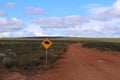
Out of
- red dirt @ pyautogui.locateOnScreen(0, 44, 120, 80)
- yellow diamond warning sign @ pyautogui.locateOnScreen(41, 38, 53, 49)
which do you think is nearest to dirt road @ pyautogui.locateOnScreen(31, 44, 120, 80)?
red dirt @ pyautogui.locateOnScreen(0, 44, 120, 80)

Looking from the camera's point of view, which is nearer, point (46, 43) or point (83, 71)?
point (83, 71)

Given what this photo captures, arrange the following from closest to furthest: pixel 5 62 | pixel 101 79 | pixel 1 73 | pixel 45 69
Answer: pixel 101 79 → pixel 1 73 → pixel 45 69 → pixel 5 62

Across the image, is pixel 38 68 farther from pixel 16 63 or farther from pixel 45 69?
pixel 16 63

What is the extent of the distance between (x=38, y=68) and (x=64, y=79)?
6582mm

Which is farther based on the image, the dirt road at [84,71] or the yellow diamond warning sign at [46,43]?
the yellow diamond warning sign at [46,43]

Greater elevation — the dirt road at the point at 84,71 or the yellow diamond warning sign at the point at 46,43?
the yellow diamond warning sign at the point at 46,43


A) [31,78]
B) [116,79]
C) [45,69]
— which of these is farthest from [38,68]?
[116,79]

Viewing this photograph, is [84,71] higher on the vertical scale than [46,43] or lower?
lower

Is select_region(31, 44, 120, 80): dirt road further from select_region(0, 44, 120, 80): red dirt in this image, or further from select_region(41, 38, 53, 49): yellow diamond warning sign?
select_region(41, 38, 53, 49): yellow diamond warning sign

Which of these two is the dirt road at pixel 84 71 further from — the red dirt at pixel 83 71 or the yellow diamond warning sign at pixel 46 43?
the yellow diamond warning sign at pixel 46 43

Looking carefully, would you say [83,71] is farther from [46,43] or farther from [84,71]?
[46,43]

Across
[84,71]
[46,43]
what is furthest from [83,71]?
[46,43]

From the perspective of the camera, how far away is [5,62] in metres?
24.5

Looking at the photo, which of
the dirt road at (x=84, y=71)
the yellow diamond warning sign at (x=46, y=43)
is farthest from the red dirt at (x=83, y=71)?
the yellow diamond warning sign at (x=46, y=43)
